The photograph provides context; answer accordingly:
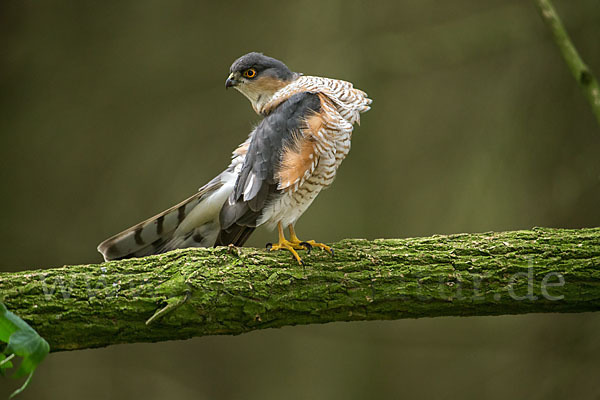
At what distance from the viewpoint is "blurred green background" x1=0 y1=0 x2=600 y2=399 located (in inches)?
154

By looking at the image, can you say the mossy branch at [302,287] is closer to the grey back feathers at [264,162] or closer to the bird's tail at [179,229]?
the grey back feathers at [264,162]

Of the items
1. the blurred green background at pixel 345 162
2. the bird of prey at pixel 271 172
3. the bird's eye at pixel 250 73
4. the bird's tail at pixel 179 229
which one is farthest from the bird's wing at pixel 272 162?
the blurred green background at pixel 345 162

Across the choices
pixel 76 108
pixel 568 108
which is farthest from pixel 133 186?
pixel 568 108

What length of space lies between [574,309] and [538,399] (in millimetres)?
1975

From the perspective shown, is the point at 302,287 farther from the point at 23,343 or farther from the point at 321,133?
the point at 23,343

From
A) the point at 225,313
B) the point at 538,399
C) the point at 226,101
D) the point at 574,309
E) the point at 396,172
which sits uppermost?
the point at 226,101

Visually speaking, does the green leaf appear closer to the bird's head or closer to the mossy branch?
the mossy branch

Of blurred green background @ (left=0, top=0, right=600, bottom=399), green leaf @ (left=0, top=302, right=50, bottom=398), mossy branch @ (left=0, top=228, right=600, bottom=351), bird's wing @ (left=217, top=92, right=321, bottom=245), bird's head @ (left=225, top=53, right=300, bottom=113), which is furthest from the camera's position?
blurred green background @ (left=0, top=0, right=600, bottom=399)

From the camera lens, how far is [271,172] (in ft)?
6.95

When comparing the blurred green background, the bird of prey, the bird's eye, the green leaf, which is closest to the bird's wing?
the bird of prey

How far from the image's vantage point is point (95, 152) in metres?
4.11

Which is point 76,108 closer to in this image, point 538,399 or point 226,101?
point 226,101

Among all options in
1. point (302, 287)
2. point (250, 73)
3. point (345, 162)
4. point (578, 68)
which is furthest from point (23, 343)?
point (345, 162)

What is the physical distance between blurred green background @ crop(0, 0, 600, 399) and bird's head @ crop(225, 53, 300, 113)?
167 cm
